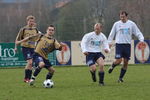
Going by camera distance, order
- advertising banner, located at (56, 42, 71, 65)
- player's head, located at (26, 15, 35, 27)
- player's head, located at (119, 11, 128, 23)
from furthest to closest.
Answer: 1. advertising banner, located at (56, 42, 71, 65)
2. player's head, located at (26, 15, 35, 27)
3. player's head, located at (119, 11, 128, 23)

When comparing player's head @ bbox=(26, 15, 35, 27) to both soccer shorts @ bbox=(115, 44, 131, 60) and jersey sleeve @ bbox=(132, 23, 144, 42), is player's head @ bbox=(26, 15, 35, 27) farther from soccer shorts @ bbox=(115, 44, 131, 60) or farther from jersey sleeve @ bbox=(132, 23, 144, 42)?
jersey sleeve @ bbox=(132, 23, 144, 42)

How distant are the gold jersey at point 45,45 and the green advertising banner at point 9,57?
14.6 m

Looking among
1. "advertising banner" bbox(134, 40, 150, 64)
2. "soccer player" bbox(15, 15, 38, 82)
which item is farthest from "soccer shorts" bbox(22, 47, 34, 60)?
"advertising banner" bbox(134, 40, 150, 64)

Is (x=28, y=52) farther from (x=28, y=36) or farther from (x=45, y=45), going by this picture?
(x=45, y=45)

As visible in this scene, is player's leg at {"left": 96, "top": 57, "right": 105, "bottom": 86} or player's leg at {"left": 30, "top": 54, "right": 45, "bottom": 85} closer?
player's leg at {"left": 30, "top": 54, "right": 45, "bottom": 85}

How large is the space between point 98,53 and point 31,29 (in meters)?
2.33

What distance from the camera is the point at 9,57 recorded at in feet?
90.8

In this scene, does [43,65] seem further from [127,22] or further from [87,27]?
[87,27]

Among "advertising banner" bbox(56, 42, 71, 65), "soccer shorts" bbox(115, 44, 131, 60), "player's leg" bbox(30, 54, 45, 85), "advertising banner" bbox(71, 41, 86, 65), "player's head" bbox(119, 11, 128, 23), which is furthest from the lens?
"advertising banner" bbox(71, 41, 86, 65)

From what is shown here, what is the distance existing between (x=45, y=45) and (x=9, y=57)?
48.5 feet

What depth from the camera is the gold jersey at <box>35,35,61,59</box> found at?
43.3 ft

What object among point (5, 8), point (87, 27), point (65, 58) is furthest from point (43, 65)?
point (5, 8)

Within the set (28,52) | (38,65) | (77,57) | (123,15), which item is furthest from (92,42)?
(77,57)

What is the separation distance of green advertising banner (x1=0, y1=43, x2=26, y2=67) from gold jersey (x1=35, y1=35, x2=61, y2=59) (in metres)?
14.6
